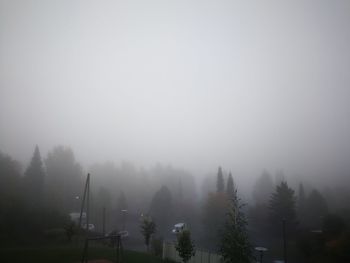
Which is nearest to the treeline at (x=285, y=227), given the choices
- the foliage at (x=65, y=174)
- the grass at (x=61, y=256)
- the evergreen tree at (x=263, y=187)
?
the grass at (x=61, y=256)

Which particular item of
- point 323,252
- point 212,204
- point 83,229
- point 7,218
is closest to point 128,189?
point 212,204

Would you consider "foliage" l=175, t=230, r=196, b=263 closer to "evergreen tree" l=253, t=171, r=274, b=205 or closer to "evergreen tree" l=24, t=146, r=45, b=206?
"evergreen tree" l=24, t=146, r=45, b=206

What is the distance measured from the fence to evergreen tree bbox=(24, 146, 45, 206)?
99.2 feet

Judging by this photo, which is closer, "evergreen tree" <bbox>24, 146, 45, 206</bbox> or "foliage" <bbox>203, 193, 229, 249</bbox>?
"evergreen tree" <bbox>24, 146, 45, 206</bbox>

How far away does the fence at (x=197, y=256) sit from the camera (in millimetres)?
30475

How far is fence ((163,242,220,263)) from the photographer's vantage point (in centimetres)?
3048

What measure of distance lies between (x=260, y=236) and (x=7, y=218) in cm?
4859

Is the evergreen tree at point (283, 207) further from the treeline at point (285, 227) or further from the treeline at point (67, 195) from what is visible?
the treeline at point (67, 195)

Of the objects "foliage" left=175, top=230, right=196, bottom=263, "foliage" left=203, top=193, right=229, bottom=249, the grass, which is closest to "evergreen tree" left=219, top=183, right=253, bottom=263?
"foliage" left=175, top=230, right=196, bottom=263

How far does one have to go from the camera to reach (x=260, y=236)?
6225 cm

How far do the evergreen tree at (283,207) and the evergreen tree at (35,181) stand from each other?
45.8 m

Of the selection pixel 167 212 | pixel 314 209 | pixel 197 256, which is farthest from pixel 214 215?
pixel 197 256

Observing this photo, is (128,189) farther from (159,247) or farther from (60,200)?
(159,247)

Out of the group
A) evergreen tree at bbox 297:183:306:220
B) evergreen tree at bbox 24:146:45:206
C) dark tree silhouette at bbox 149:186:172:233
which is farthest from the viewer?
evergreen tree at bbox 297:183:306:220
